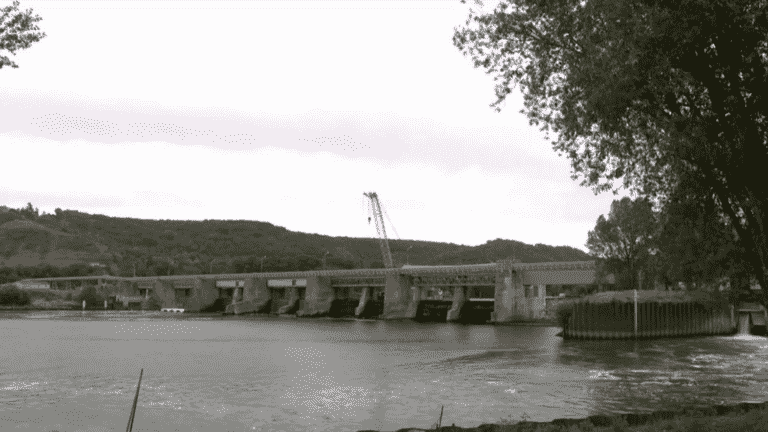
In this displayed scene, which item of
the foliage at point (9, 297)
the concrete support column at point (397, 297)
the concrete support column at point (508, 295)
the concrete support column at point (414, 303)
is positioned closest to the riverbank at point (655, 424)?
the concrete support column at point (508, 295)

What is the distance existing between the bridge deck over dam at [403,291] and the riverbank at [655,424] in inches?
3719

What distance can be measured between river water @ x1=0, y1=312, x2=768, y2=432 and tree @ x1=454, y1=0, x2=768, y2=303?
1109 centimetres

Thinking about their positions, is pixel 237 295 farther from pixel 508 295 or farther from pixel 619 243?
pixel 619 243

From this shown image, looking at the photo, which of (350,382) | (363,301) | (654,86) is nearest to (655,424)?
(654,86)

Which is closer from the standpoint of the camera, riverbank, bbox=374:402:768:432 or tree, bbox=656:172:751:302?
riverbank, bbox=374:402:768:432

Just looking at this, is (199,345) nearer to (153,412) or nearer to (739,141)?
(153,412)

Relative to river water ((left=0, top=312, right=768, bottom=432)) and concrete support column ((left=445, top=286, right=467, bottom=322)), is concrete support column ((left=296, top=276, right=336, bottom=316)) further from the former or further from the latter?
river water ((left=0, top=312, right=768, bottom=432))

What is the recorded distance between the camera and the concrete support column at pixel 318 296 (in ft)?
523

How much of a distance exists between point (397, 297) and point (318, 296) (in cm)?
2317

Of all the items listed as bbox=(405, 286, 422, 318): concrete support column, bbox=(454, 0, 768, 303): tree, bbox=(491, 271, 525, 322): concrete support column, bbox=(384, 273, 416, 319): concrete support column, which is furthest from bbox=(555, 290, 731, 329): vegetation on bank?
bbox=(454, 0, 768, 303): tree

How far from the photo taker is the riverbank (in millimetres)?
14977

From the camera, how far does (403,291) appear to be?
146625 millimetres

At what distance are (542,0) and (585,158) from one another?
4.39 metres

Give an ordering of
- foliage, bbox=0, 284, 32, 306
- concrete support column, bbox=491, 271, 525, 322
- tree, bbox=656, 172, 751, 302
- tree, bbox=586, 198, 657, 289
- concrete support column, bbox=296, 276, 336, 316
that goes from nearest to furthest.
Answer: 1. tree, bbox=656, 172, 751, 302
2. tree, bbox=586, 198, 657, 289
3. concrete support column, bbox=491, 271, 525, 322
4. concrete support column, bbox=296, 276, 336, 316
5. foliage, bbox=0, 284, 32, 306
